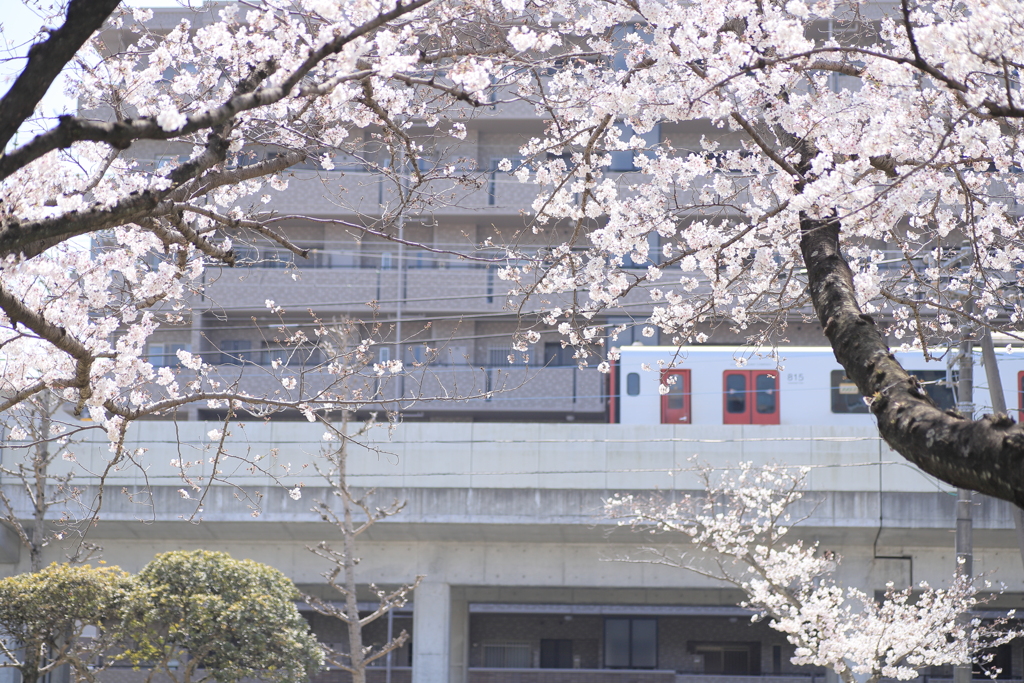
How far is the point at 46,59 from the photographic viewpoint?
3656 mm

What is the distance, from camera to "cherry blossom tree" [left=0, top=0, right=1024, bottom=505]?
13.1ft

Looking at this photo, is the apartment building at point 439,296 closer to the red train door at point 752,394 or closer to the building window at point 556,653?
the building window at point 556,653

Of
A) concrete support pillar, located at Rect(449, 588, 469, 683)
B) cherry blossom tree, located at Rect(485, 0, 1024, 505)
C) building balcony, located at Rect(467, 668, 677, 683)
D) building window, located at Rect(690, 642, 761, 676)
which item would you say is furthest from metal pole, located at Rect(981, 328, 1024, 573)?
building window, located at Rect(690, 642, 761, 676)

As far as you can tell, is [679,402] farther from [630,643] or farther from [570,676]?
[630,643]

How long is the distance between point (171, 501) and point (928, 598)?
37.6ft

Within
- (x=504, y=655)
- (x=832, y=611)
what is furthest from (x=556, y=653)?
(x=832, y=611)

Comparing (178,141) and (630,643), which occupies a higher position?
(178,141)

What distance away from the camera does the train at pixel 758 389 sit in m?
19.0

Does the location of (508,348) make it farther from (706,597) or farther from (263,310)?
(706,597)

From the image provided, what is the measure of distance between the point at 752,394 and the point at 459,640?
7.53 metres

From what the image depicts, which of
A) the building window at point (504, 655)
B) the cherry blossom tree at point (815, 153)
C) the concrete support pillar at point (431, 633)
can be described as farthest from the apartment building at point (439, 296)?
the cherry blossom tree at point (815, 153)

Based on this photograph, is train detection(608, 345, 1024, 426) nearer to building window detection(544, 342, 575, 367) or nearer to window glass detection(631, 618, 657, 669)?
window glass detection(631, 618, 657, 669)

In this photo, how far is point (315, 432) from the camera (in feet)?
55.7

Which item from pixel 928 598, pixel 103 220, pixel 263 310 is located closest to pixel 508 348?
pixel 263 310
